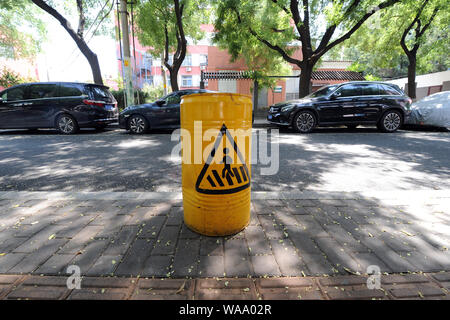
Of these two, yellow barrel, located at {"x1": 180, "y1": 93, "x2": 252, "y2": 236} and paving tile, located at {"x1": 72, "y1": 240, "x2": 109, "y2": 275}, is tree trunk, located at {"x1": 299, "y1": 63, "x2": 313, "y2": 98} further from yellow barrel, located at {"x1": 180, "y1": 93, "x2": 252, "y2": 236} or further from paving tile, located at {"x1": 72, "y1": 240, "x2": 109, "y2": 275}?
paving tile, located at {"x1": 72, "y1": 240, "x2": 109, "y2": 275}

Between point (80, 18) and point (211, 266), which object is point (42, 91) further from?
point (211, 266)

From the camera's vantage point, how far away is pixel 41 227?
2227 millimetres

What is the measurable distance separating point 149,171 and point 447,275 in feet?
12.7

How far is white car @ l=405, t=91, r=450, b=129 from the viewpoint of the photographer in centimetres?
841

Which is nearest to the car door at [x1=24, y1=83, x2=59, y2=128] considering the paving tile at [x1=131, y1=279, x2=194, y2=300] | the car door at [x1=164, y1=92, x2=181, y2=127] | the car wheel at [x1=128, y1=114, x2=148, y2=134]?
the car wheel at [x1=128, y1=114, x2=148, y2=134]

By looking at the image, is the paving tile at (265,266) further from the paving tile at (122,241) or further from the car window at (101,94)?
the car window at (101,94)

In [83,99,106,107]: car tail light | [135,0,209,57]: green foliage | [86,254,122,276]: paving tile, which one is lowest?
[86,254,122,276]: paving tile

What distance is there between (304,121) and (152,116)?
5.49 m

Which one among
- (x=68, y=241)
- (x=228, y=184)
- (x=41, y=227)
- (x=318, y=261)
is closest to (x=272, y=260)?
(x=318, y=261)

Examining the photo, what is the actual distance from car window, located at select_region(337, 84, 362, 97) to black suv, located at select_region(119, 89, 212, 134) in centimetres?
545

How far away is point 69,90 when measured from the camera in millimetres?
7887

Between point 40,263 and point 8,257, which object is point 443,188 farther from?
point 8,257

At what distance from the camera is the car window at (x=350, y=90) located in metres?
8.19

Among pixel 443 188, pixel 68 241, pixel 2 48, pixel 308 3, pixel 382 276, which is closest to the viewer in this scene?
pixel 382 276
